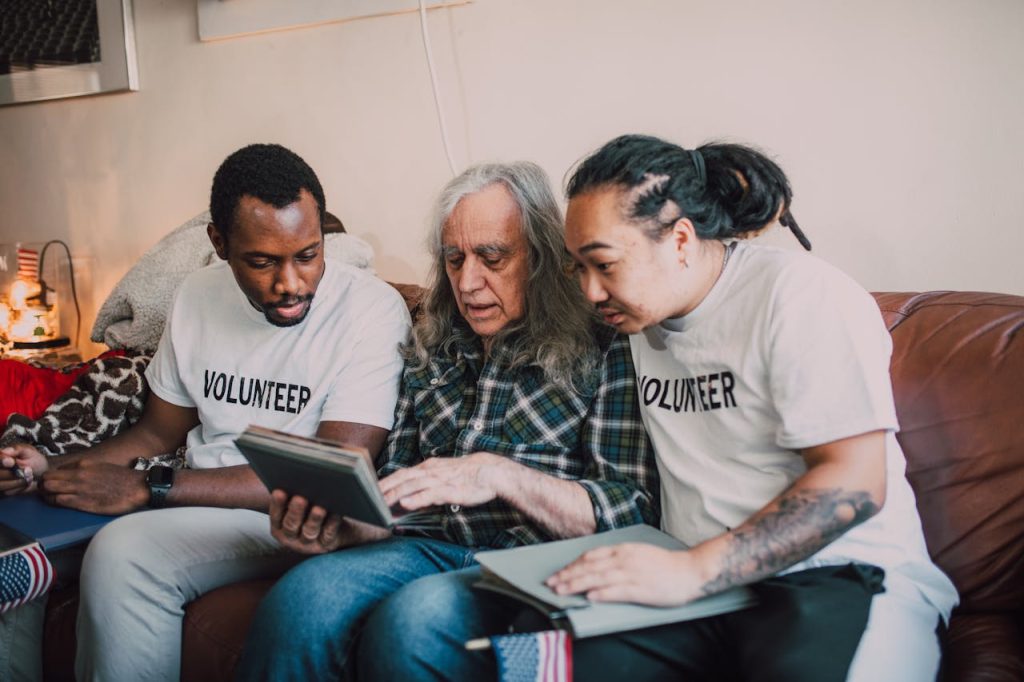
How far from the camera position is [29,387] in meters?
2.00

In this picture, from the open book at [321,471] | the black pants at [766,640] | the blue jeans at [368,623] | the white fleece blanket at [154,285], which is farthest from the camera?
the white fleece blanket at [154,285]

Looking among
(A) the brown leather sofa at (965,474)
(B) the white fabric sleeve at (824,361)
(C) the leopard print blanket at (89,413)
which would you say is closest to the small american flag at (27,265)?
(C) the leopard print blanket at (89,413)

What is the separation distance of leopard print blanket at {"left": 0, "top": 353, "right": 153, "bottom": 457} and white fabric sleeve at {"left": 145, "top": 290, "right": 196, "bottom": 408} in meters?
0.14

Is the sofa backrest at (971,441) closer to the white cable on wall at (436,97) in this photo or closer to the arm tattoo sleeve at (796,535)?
the arm tattoo sleeve at (796,535)

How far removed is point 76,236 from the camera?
2.91 m

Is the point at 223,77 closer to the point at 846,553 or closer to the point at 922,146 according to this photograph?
the point at 922,146

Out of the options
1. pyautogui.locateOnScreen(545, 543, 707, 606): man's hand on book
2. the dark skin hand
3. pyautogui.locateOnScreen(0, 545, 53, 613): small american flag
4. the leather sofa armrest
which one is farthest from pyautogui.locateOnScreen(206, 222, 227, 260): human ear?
the leather sofa armrest

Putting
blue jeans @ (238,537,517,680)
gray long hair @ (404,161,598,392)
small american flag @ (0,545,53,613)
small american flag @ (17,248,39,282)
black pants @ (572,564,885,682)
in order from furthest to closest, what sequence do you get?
small american flag @ (17,248,39,282) < gray long hair @ (404,161,598,392) < small american flag @ (0,545,53,613) < blue jeans @ (238,537,517,680) < black pants @ (572,564,885,682)

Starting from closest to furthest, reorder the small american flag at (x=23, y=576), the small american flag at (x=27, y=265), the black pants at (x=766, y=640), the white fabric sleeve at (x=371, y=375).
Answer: the black pants at (x=766, y=640) → the small american flag at (x=23, y=576) → the white fabric sleeve at (x=371, y=375) → the small american flag at (x=27, y=265)

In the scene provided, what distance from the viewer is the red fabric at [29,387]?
1958mm

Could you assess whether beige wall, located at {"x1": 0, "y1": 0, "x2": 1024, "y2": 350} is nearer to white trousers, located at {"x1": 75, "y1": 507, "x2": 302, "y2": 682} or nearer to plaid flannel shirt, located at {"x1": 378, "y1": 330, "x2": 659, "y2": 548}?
plaid flannel shirt, located at {"x1": 378, "y1": 330, "x2": 659, "y2": 548}

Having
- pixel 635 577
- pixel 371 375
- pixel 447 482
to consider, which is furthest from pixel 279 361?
pixel 635 577

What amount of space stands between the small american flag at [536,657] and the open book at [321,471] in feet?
0.79

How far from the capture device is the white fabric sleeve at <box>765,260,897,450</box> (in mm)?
1008
